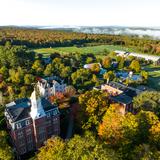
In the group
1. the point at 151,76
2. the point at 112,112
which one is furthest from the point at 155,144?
the point at 151,76

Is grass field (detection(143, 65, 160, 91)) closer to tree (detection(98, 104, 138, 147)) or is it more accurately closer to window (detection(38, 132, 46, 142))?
tree (detection(98, 104, 138, 147))

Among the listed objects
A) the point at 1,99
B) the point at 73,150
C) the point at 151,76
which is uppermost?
the point at 73,150

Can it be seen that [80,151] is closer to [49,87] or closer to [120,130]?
[120,130]

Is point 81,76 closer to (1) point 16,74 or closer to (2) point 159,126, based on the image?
(1) point 16,74

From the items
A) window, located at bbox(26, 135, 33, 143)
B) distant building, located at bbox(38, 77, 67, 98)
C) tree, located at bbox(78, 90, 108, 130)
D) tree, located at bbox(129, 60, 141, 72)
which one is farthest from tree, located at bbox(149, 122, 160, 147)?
tree, located at bbox(129, 60, 141, 72)

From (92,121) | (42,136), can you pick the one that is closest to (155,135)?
(92,121)

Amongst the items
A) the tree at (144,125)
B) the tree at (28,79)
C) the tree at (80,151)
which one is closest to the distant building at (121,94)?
the tree at (144,125)
